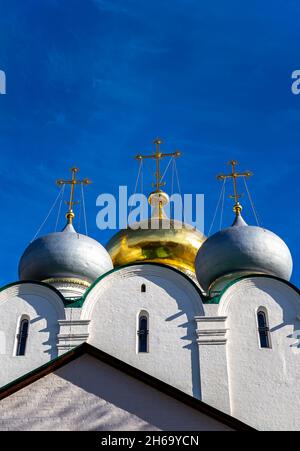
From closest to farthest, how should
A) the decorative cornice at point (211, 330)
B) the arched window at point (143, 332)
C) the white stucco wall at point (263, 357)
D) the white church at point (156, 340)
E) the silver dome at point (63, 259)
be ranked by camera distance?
the white church at point (156, 340), the white stucco wall at point (263, 357), the decorative cornice at point (211, 330), the arched window at point (143, 332), the silver dome at point (63, 259)

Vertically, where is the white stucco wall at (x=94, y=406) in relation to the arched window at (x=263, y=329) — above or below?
below

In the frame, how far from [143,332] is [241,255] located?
7.73 ft

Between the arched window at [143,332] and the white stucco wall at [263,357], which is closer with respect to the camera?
the white stucco wall at [263,357]

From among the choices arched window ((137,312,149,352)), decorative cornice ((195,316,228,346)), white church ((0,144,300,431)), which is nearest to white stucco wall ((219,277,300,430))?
white church ((0,144,300,431))

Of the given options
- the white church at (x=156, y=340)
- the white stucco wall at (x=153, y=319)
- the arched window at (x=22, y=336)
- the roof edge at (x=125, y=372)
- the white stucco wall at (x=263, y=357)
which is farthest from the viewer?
the arched window at (x=22, y=336)

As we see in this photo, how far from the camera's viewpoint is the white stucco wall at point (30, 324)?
904cm

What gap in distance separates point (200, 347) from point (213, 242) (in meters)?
2.46

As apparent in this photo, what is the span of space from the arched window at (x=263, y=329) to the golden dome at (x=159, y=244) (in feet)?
11.6

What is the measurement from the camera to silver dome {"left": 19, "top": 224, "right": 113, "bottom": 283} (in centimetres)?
1096

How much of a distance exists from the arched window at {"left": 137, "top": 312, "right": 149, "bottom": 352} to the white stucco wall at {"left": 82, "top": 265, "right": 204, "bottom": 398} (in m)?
0.06

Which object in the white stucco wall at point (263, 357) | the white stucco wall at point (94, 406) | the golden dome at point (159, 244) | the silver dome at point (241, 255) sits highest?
the golden dome at point (159, 244)

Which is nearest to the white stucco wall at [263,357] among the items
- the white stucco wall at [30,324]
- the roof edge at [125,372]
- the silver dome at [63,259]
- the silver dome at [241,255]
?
the silver dome at [241,255]

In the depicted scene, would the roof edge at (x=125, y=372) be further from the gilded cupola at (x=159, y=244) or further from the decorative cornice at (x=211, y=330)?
the gilded cupola at (x=159, y=244)

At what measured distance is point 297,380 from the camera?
867cm
